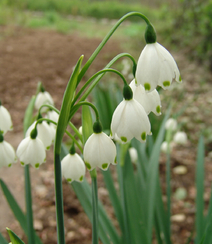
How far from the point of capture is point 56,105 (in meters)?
3.58

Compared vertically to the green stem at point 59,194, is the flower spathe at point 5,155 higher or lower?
higher

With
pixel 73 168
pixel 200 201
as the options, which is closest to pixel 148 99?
pixel 73 168

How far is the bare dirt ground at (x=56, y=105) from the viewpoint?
1.82 metres

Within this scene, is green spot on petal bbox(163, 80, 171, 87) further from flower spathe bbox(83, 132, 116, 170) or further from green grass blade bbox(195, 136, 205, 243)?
green grass blade bbox(195, 136, 205, 243)

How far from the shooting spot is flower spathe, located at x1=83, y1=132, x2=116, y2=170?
664 millimetres

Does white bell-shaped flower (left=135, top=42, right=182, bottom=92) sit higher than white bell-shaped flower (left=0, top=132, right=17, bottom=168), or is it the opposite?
white bell-shaped flower (left=135, top=42, right=182, bottom=92)

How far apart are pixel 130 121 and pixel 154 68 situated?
125 millimetres

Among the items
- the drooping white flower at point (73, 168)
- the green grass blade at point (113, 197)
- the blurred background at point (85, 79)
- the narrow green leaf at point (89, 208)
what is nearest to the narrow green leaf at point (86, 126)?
the drooping white flower at point (73, 168)

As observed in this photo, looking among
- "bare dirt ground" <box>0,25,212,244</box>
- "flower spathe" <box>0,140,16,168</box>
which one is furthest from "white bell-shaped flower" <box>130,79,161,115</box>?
"bare dirt ground" <box>0,25,212,244</box>

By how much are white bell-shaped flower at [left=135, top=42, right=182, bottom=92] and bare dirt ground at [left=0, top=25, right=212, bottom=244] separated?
4.49 feet

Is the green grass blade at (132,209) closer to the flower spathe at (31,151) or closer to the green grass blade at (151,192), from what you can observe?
the green grass blade at (151,192)

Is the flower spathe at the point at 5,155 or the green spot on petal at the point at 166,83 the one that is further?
the flower spathe at the point at 5,155

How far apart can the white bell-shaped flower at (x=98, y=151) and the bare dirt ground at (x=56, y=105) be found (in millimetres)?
1193

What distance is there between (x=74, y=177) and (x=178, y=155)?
6.41ft
